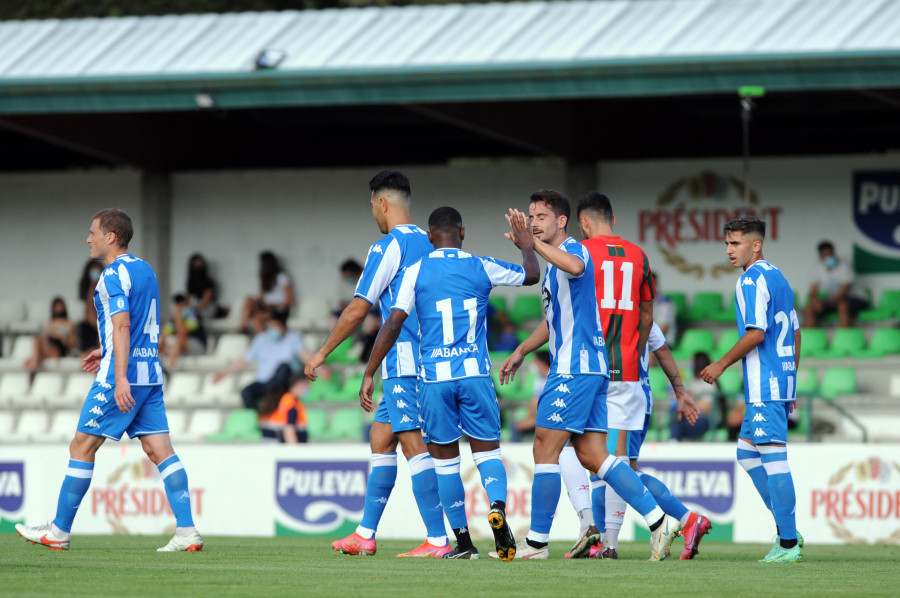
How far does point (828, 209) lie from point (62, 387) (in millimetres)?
11645

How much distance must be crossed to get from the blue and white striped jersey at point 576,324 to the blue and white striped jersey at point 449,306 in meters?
0.27

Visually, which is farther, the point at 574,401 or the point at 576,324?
the point at 576,324

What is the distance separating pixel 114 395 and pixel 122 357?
30 cm

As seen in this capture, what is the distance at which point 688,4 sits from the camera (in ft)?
60.0

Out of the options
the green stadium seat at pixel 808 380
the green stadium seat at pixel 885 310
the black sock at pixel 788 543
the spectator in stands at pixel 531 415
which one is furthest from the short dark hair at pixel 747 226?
the green stadium seat at pixel 885 310

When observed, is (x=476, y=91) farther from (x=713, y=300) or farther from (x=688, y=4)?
(x=713, y=300)

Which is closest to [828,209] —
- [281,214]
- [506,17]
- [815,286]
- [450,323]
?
[815,286]

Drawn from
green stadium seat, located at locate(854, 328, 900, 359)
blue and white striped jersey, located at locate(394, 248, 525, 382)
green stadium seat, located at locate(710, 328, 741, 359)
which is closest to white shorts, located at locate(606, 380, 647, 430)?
blue and white striped jersey, located at locate(394, 248, 525, 382)

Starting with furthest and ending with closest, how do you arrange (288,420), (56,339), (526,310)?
1. (56,339)
2. (526,310)
3. (288,420)

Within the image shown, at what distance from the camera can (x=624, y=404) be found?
28.0 ft

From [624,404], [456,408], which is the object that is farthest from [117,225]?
[624,404]

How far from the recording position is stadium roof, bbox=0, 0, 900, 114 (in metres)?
16.2

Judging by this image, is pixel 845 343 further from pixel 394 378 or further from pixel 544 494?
pixel 394 378

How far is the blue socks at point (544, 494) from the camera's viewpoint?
26.0ft
